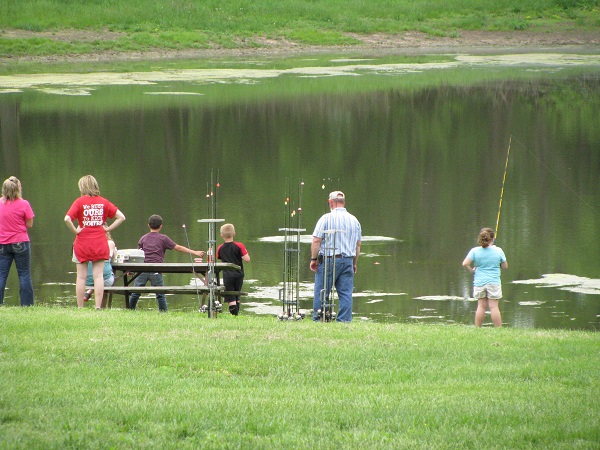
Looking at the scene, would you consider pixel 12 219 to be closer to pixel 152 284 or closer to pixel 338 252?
pixel 152 284

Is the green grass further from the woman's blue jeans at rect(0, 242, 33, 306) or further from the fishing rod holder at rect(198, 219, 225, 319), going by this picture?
the woman's blue jeans at rect(0, 242, 33, 306)

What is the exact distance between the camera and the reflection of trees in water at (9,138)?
80.3 feet

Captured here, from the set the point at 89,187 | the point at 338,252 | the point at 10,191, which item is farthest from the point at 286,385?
the point at 10,191

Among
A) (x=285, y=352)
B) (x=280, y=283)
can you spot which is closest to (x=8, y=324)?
(x=285, y=352)

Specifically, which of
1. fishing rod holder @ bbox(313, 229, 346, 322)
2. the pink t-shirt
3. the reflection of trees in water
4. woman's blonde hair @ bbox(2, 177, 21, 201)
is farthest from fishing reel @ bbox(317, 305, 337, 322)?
the reflection of trees in water

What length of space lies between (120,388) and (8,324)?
7.79 feet

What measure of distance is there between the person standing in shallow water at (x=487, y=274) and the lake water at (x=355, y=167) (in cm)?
72

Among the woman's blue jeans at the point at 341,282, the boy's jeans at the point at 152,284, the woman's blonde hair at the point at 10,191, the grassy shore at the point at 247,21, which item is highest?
the grassy shore at the point at 247,21

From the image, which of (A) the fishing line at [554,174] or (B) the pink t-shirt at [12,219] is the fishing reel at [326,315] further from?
(A) the fishing line at [554,174]

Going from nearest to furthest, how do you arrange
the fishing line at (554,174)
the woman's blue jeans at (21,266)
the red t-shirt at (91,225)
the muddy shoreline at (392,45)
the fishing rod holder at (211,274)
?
the fishing rod holder at (211,274) → the red t-shirt at (91,225) → the woman's blue jeans at (21,266) → the fishing line at (554,174) → the muddy shoreline at (392,45)

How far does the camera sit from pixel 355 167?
2439 centimetres

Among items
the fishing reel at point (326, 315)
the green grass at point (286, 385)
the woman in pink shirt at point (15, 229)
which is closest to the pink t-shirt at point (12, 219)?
the woman in pink shirt at point (15, 229)

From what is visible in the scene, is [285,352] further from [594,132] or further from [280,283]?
[594,132]

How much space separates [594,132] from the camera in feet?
98.8
